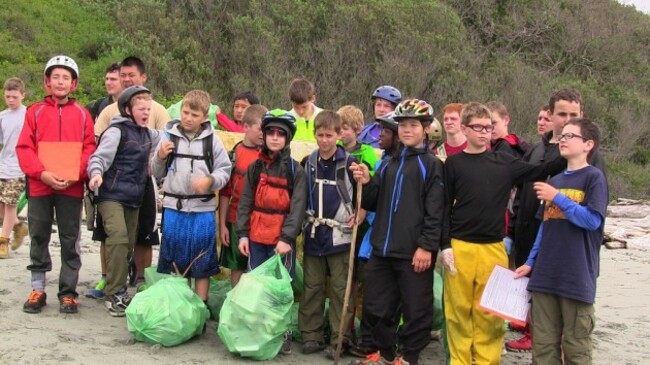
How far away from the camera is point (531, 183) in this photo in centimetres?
572

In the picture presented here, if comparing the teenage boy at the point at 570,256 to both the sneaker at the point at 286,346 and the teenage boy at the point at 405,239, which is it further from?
the sneaker at the point at 286,346

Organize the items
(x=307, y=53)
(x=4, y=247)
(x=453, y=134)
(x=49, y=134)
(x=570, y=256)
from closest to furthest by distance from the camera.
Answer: (x=570, y=256)
(x=49, y=134)
(x=453, y=134)
(x=4, y=247)
(x=307, y=53)

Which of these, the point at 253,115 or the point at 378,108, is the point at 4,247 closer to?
the point at 253,115

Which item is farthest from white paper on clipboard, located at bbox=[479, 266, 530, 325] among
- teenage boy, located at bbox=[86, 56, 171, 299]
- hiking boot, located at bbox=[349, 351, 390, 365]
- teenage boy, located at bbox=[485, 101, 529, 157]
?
teenage boy, located at bbox=[86, 56, 171, 299]

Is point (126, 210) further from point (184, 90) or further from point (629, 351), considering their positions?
point (184, 90)

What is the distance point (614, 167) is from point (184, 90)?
14.9 meters

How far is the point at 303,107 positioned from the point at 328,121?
1446mm

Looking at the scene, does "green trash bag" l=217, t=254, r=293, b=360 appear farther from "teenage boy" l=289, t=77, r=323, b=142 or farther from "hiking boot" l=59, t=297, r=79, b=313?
"teenage boy" l=289, t=77, r=323, b=142

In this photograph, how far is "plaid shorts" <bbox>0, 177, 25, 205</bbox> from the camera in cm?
862

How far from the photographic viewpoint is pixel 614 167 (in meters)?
25.8

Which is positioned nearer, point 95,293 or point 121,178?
point 121,178

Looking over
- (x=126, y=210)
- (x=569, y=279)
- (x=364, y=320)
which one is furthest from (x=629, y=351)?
(x=126, y=210)

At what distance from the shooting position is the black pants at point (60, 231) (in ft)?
20.2

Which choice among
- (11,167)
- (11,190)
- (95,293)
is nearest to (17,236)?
(11,190)
